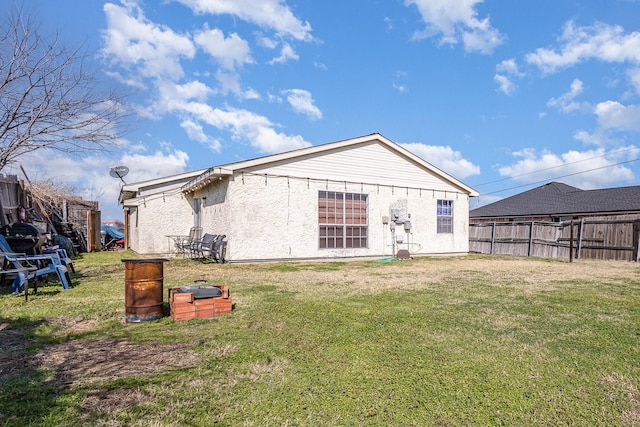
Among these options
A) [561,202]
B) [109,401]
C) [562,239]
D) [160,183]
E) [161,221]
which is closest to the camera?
[109,401]

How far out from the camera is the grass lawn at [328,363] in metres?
2.30

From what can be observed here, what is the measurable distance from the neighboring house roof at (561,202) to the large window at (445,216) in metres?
9.72

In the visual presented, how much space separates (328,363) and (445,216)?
13759mm

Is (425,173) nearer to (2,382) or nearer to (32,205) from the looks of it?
(2,382)

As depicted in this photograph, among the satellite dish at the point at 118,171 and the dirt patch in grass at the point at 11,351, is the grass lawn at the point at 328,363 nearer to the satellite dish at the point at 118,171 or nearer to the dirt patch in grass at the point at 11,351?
the dirt patch in grass at the point at 11,351

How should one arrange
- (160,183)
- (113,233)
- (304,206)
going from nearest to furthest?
(304,206)
(160,183)
(113,233)

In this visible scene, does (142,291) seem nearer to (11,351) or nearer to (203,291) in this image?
(203,291)

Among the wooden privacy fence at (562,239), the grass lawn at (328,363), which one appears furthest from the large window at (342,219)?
the wooden privacy fence at (562,239)

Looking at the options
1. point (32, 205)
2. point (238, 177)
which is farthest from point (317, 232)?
point (32, 205)

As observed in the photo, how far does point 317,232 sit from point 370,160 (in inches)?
135

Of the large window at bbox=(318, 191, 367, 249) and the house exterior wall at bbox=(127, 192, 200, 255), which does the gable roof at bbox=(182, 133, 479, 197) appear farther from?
the large window at bbox=(318, 191, 367, 249)

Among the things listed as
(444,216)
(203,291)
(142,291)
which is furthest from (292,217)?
(142,291)

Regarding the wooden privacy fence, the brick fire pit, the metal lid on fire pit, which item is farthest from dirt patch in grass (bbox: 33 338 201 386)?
the wooden privacy fence

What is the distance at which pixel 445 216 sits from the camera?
1578 cm
